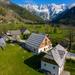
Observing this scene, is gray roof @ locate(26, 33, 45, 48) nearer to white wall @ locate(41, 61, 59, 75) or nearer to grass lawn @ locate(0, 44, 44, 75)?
grass lawn @ locate(0, 44, 44, 75)

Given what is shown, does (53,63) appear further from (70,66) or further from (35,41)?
(35,41)

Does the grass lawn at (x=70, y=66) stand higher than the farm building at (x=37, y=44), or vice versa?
the farm building at (x=37, y=44)

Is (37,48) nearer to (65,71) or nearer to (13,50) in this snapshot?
(13,50)

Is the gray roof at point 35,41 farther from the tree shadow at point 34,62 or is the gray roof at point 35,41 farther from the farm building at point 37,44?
the tree shadow at point 34,62

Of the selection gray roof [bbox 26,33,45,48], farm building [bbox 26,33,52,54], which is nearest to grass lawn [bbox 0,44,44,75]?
farm building [bbox 26,33,52,54]

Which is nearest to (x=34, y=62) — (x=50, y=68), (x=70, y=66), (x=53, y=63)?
(x=50, y=68)

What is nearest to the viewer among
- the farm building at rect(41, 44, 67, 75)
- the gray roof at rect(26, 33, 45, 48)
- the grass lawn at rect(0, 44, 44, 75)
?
the grass lawn at rect(0, 44, 44, 75)

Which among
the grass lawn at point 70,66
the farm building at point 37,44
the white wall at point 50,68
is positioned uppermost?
the farm building at point 37,44

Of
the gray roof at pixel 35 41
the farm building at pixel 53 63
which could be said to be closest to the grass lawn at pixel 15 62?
the farm building at pixel 53 63

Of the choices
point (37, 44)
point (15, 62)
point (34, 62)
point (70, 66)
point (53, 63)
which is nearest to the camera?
point (53, 63)
